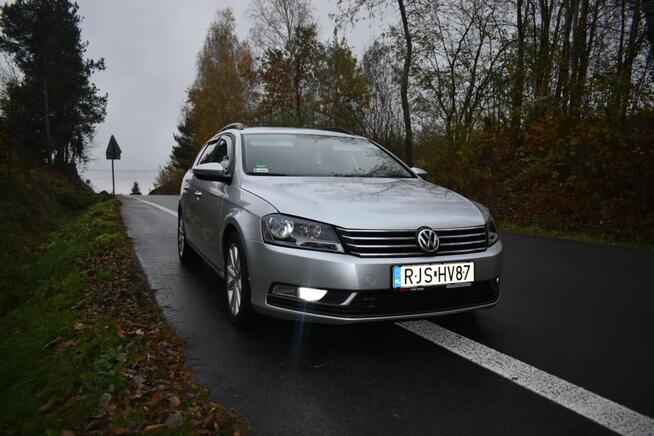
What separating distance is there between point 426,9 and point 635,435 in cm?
1838

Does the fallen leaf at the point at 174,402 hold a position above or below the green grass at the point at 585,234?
below

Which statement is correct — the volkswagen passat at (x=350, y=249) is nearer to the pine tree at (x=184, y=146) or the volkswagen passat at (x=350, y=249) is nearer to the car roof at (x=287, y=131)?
the car roof at (x=287, y=131)

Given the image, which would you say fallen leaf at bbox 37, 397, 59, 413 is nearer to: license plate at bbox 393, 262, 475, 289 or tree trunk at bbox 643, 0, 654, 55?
license plate at bbox 393, 262, 475, 289

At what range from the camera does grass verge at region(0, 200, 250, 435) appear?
2.46 meters

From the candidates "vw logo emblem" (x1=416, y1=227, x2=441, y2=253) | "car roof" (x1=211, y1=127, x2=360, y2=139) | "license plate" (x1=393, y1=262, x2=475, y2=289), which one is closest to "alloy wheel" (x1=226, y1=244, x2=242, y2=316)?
"license plate" (x1=393, y1=262, x2=475, y2=289)

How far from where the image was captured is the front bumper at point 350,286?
3.07 metres

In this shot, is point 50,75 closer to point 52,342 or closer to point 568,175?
point 568,175

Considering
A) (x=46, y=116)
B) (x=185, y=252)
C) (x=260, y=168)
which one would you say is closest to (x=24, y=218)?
(x=185, y=252)

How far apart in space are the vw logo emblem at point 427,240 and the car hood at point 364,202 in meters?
0.05

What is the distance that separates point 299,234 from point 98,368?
4.63 feet

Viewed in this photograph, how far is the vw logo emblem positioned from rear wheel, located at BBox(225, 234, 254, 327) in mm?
1195

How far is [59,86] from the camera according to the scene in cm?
2952

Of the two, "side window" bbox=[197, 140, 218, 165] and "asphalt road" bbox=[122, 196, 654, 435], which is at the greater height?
"side window" bbox=[197, 140, 218, 165]

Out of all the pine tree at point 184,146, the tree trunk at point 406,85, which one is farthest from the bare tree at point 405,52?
the pine tree at point 184,146
